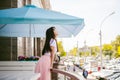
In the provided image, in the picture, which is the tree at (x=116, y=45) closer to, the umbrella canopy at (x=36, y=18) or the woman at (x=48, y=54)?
the umbrella canopy at (x=36, y=18)

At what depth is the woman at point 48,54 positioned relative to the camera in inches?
232

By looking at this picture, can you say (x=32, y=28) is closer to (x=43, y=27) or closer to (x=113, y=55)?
(x=43, y=27)

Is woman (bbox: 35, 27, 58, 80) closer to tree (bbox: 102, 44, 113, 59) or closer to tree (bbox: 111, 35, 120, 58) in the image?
tree (bbox: 111, 35, 120, 58)

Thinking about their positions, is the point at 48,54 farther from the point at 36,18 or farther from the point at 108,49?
the point at 108,49

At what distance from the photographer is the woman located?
5895mm

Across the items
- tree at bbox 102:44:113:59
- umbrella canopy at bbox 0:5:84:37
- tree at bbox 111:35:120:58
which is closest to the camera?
umbrella canopy at bbox 0:5:84:37

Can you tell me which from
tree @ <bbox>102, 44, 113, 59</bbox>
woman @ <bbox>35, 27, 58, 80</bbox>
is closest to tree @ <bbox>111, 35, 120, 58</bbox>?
tree @ <bbox>102, 44, 113, 59</bbox>

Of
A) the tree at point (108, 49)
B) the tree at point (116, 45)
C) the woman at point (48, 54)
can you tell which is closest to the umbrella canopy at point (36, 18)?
the woman at point (48, 54)

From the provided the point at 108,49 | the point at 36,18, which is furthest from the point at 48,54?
the point at 108,49

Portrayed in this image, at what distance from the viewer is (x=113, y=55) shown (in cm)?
12288

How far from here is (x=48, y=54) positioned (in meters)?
5.94

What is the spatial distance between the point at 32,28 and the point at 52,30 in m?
2.54

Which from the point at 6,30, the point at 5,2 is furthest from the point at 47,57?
the point at 5,2

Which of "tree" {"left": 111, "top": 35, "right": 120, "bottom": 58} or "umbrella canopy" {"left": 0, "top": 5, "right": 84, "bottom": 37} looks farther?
"tree" {"left": 111, "top": 35, "right": 120, "bottom": 58}
